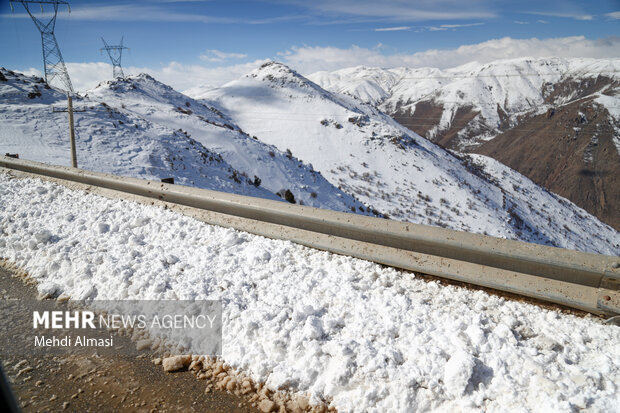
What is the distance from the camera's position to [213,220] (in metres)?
4.75

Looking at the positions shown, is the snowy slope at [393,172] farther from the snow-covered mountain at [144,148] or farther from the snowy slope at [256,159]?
the snow-covered mountain at [144,148]

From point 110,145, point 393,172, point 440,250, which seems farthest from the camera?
point 393,172

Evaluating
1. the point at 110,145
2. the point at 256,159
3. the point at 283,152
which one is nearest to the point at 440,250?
the point at 110,145

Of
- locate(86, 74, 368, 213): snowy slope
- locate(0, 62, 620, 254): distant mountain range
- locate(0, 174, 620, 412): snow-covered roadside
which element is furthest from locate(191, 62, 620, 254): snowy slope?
locate(0, 174, 620, 412): snow-covered roadside

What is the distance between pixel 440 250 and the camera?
11.2ft

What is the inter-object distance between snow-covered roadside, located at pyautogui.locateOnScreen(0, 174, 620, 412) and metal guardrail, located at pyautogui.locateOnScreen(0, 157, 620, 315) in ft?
0.43

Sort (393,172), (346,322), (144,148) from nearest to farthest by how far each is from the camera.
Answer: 1. (346,322)
2. (144,148)
3. (393,172)

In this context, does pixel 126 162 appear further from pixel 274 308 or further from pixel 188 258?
pixel 274 308

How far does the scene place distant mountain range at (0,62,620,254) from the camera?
17875mm

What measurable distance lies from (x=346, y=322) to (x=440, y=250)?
121cm

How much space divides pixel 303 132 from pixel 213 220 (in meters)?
56.3

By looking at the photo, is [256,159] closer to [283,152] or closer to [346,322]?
[283,152]

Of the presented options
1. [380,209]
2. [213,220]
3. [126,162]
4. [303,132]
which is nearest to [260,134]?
[303,132]

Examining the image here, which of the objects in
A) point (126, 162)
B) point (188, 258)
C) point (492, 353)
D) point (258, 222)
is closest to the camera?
point (492, 353)
